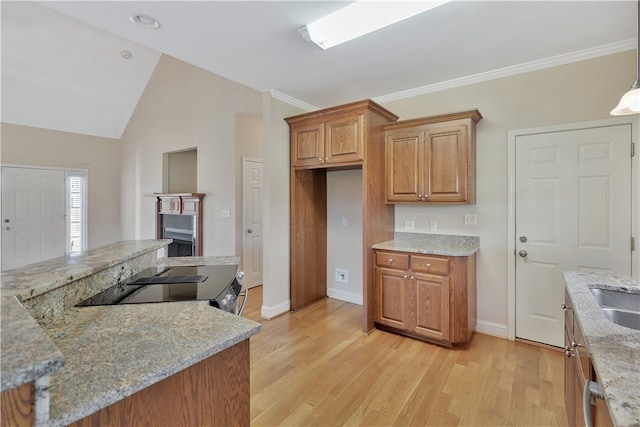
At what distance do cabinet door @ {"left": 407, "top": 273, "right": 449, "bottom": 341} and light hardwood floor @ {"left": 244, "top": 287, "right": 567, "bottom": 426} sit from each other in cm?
15

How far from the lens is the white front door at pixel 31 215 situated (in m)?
5.32

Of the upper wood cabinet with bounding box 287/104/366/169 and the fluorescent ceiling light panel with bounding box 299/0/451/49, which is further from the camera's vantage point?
the upper wood cabinet with bounding box 287/104/366/169

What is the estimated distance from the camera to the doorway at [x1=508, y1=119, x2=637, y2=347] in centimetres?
235

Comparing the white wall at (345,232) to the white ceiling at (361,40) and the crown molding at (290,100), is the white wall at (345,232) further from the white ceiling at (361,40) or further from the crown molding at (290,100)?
the white ceiling at (361,40)

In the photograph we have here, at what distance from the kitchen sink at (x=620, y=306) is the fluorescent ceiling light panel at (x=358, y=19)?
71.1 inches

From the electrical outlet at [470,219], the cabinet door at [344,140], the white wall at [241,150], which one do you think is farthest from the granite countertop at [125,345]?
the white wall at [241,150]

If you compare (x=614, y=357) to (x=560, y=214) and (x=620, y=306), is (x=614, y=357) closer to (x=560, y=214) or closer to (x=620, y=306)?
(x=620, y=306)

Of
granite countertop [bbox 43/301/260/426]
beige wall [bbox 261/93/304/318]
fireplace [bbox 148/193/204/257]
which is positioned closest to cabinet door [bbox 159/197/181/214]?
fireplace [bbox 148/193/204/257]

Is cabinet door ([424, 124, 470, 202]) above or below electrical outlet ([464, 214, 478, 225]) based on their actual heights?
above

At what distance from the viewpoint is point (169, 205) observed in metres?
5.30

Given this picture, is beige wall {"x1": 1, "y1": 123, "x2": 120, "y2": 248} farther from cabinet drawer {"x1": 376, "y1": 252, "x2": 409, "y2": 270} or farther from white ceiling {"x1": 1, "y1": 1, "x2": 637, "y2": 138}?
cabinet drawer {"x1": 376, "y1": 252, "x2": 409, "y2": 270}

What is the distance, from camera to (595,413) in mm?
933

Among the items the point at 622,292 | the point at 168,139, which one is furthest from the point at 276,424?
the point at 168,139

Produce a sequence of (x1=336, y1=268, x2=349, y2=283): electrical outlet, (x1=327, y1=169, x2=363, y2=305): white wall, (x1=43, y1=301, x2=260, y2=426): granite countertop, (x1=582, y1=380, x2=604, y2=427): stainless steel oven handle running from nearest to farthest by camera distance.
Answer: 1. (x1=43, y1=301, x2=260, y2=426): granite countertop
2. (x1=582, y1=380, x2=604, y2=427): stainless steel oven handle
3. (x1=327, y1=169, x2=363, y2=305): white wall
4. (x1=336, y1=268, x2=349, y2=283): electrical outlet
